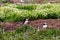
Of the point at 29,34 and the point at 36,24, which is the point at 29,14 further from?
the point at 29,34

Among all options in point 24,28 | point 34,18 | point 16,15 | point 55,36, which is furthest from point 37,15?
point 55,36

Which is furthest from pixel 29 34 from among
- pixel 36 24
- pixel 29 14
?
pixel 29 14

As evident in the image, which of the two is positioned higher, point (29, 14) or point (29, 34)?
point (29, 14)

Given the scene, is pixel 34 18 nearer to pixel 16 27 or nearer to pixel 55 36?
pixel 16 27

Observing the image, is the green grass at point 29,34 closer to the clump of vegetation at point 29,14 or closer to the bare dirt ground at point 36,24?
the bare dirt ground at point 36,24

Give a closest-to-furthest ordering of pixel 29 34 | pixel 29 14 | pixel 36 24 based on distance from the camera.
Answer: pixel 29 34 < pixel 36 24 < pixel 29 14

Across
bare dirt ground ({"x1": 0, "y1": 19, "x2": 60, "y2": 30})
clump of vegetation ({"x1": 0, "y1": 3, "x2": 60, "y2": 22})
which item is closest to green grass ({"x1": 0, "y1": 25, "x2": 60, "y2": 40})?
bare dirt ground ({"x1": 0, "y1": 19, "x2": 60, "y2": 30})

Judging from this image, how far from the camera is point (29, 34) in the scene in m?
7.41

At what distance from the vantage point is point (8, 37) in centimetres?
735

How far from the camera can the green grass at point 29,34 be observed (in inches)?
284

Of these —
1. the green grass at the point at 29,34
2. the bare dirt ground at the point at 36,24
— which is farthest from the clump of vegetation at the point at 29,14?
the green grass at the point at 29,34

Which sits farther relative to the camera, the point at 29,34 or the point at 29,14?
the point at 29,14

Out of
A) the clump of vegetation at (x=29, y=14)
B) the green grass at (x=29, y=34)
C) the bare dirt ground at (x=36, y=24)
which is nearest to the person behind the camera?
the green grass at (x=29, y=34)

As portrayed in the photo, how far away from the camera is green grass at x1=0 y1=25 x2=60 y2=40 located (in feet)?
23.7
